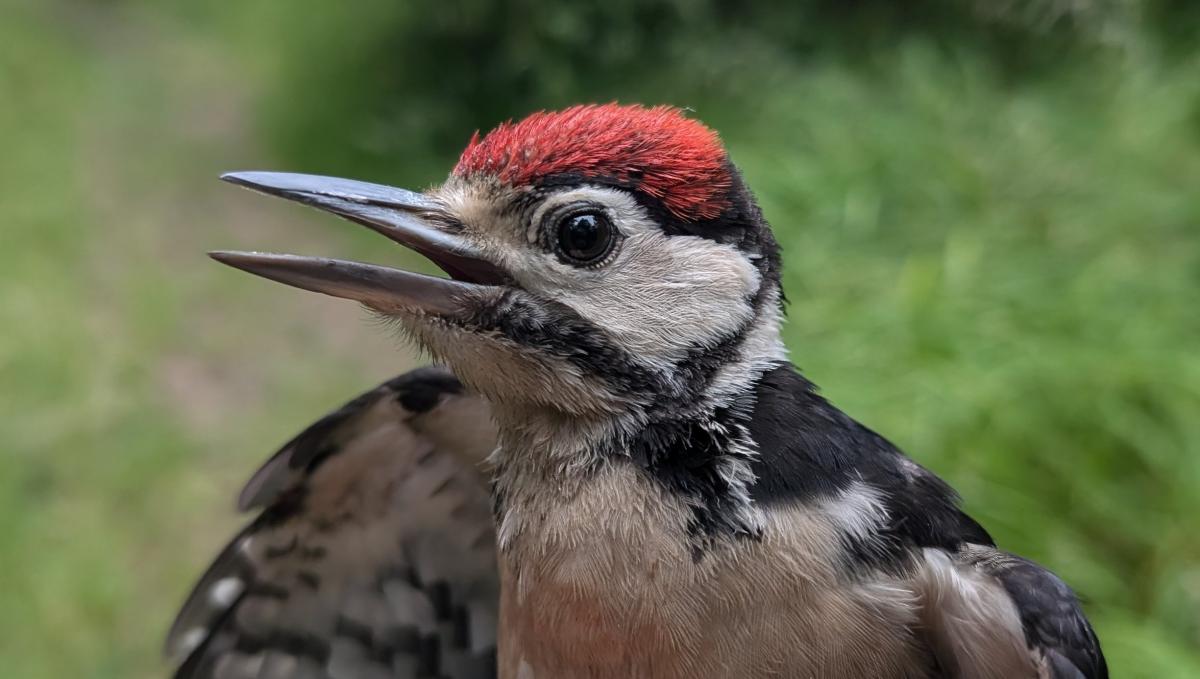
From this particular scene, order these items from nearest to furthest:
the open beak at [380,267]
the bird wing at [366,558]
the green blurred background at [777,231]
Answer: the open beak at [380,267] < the bird wing at [366,558] < the green blurred background at [777,231]

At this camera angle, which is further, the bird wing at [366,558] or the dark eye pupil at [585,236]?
the bird wing at [366,558]

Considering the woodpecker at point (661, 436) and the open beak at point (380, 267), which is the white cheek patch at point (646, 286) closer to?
the woodpecker at point (661, 436)

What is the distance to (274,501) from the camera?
7.73 feet

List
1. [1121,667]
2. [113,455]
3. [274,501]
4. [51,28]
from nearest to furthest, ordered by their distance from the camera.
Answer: [274,501], [1121,667], [113,455], [51,28]

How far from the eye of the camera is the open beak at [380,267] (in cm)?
165

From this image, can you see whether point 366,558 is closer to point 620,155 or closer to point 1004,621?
point 620,155

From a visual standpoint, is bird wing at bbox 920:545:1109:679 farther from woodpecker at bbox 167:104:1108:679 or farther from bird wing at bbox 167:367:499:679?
bird wing at bbox 167:367:499:679

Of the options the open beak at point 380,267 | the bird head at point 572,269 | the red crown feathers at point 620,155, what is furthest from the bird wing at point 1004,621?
the open beak at point 380,267

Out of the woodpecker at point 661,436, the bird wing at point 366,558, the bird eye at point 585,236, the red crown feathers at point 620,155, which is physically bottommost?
the bird wing at point 366,558

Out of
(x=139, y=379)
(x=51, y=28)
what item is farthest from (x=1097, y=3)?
(x=51, y=28)

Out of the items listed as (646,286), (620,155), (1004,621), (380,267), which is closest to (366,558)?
(380,267)

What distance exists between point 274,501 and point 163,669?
1976 millimetres

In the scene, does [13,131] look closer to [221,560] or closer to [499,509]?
[221,560]

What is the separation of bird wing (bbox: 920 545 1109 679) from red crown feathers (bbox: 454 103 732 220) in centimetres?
76
